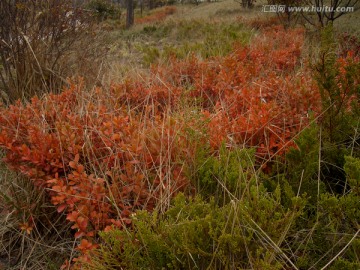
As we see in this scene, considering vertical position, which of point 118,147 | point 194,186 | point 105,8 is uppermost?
point 105,8

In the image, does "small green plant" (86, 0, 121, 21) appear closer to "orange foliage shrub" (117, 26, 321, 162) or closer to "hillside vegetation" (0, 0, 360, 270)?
"orange foliage shrub" (117, 26, 321, 162)

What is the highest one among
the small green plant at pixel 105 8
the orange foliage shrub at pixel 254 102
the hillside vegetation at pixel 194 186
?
the small green plant at pixel 105 8

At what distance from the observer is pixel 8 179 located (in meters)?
2.43

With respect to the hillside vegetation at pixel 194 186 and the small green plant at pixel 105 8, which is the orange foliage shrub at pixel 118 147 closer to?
the hillside vegetation at pixel 194 186

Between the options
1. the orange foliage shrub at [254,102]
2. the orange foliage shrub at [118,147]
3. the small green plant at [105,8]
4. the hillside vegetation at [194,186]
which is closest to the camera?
the hillside vegetation at [194,186]

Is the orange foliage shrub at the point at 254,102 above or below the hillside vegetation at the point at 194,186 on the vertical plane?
above

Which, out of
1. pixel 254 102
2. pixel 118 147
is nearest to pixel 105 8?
pixel 254 102

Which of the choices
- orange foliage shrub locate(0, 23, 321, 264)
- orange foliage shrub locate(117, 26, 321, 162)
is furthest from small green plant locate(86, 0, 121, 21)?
orange foliage shrub locate(0, 23, 321, 264)

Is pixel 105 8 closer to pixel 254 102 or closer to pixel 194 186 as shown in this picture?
pixel 254 102

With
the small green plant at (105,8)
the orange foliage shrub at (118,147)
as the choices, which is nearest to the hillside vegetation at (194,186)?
the orange foliage shrub at (118,147)

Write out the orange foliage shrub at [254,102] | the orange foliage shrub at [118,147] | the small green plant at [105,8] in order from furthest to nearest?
the small green plant at [105,8] < the orange foliage shrub at [254,102] < the orange foliage shrub at [118,147]

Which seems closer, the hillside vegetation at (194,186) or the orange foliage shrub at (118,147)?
the hillside vegetation at (194,186)

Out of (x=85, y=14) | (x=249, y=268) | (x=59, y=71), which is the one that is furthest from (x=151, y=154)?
(x=85, y=14)

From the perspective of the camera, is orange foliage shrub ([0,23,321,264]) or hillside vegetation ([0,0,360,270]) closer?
hillside vegetation ([0,0,360,270])
